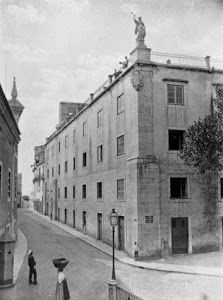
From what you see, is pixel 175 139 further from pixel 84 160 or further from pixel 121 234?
pixel 84 160

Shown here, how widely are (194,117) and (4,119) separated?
1169 centimetres

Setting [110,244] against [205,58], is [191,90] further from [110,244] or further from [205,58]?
[110,244]

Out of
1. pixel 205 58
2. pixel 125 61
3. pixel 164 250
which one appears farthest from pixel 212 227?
pixel 125 61

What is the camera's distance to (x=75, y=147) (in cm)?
3669

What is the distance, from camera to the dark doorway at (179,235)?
845 inches

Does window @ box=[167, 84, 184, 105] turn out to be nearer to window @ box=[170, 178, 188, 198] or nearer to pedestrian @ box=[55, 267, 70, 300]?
window @ box=[170, 178, 188, 198]

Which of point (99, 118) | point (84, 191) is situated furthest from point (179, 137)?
point (84, 191)

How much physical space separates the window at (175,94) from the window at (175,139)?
6.31 ft

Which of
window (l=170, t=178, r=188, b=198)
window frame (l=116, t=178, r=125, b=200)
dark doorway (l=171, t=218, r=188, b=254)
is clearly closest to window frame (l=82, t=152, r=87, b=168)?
window frame (l=116, t=178, r=125, b=200)

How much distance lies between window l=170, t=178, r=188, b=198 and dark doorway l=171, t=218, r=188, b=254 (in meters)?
1.47

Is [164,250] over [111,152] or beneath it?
beneath

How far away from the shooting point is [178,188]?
2194 centimetres

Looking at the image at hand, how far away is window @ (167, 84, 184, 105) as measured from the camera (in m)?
22.4

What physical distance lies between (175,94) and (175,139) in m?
2.90
